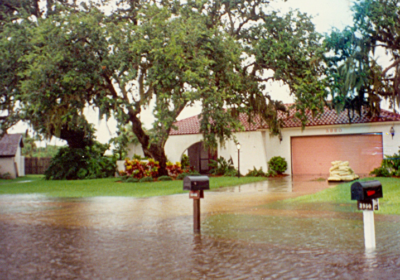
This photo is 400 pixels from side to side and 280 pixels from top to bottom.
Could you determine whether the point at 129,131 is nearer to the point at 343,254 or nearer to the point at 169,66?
the point at 169,66

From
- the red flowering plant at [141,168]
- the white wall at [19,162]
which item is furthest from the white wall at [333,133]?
the white wall at [19,162]

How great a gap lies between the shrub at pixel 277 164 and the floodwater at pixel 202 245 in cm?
1641

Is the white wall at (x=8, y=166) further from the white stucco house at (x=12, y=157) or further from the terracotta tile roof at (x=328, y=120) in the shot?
the terracotta tile roof at (x=328, y=120)

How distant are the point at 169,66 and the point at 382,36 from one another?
33.7 ft

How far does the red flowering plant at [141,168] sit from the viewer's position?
77.9 ft

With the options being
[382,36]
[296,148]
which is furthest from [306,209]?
[296,148]

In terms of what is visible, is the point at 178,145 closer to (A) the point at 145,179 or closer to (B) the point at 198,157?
(B) the point at 198,157

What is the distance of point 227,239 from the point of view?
6461 millimetres

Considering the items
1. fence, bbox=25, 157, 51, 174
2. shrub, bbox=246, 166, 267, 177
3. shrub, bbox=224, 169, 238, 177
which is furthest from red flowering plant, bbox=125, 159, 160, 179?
fence, bbox=25, 157, 51, 174

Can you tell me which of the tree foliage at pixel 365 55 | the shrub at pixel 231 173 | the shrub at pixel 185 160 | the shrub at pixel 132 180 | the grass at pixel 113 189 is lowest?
the grass at pixel 113 189

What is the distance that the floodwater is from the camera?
475 centimetres

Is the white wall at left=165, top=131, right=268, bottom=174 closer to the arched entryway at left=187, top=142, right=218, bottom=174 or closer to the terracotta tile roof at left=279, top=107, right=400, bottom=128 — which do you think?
the terracotta tile roof at left=279, top=107, right=400, bottom=128

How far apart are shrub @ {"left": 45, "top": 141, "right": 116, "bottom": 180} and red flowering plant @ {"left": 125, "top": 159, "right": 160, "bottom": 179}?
4927 mm

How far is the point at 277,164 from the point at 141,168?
27.1 feet
